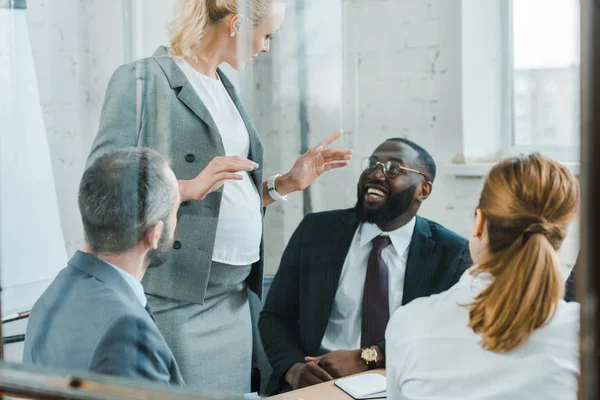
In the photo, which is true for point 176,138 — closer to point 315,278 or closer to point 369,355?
point 315,278

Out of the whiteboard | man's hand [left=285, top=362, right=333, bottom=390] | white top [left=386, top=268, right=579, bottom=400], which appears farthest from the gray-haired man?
white top [left=386, top=268, right=579, bottom=400]

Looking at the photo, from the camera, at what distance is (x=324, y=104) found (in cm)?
110

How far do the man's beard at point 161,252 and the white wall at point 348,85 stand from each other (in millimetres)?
176

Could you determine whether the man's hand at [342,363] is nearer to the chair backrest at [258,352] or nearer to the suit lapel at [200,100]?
the chair backrest at [258,352]

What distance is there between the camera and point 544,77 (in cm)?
91

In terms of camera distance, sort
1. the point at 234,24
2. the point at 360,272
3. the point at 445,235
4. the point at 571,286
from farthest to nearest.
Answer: the point at 234,24 < the point at 360,272 < the point at 445,235 < the point at 571,286

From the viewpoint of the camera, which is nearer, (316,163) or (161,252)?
(316,163)

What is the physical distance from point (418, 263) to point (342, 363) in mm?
214

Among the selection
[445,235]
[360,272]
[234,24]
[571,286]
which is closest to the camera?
[571,286]

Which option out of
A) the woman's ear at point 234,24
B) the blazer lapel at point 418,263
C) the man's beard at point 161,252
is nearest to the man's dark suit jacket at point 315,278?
the blazer lapel at point 418,263

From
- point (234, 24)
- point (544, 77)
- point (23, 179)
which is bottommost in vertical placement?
point (23, 179)

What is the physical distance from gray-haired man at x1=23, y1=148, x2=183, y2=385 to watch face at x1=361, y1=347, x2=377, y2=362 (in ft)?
1.17

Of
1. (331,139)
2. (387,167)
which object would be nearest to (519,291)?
(387,167)

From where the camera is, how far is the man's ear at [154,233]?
1.27 metres
